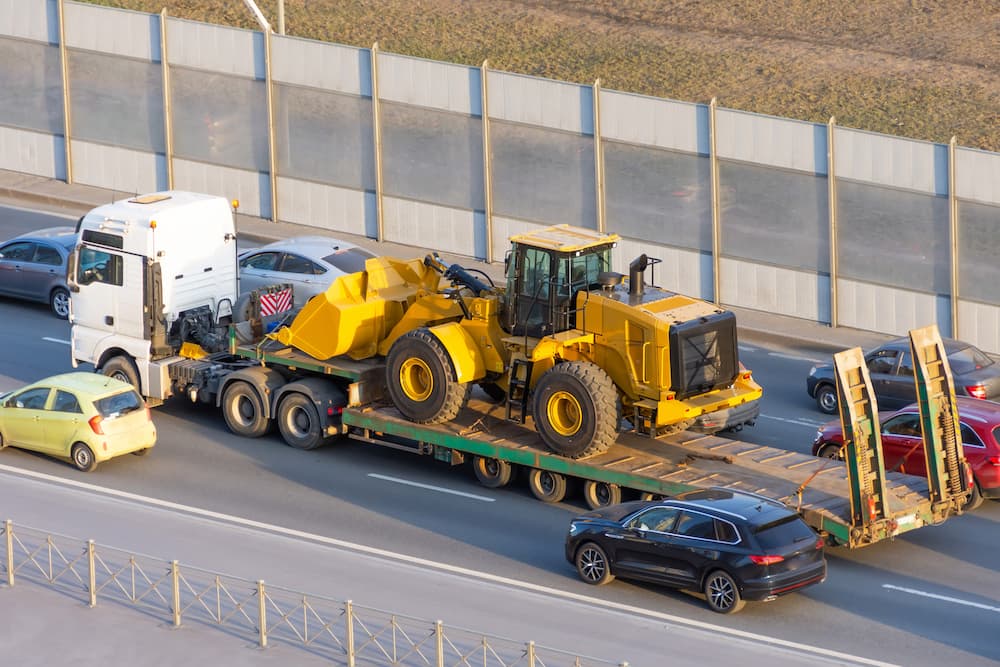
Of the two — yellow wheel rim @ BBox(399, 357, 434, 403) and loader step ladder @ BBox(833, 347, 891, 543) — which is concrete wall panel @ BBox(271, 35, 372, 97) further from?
loader step ladder @ BBox(833, 347, 891, 543)

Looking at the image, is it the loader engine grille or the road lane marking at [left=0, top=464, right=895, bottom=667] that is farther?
the loader engine grille

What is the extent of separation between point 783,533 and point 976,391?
28.5 ft

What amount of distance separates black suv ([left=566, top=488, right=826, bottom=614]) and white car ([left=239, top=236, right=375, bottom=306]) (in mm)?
11733

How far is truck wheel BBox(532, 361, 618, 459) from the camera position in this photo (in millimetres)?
22891

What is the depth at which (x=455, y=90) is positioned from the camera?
36.8 meters

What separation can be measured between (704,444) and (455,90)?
14.9 m

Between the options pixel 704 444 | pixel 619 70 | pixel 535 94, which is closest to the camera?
pixel 704 444

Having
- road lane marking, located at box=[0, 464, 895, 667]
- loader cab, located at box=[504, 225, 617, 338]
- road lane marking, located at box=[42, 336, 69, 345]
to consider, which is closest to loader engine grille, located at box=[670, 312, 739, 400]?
loader cab, located at box=[504, 225, 617, 338]

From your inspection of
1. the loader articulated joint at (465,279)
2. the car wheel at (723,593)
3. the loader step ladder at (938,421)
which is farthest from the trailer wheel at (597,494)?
the loader step ladder at (938,421)

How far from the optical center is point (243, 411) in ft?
88.7

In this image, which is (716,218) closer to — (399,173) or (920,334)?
(399,173)

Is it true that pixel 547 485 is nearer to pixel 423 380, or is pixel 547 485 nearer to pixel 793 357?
pixel 423 380

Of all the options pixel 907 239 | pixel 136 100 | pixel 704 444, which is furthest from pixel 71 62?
pixel 704 444

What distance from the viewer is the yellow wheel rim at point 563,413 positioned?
2325 centimetres
